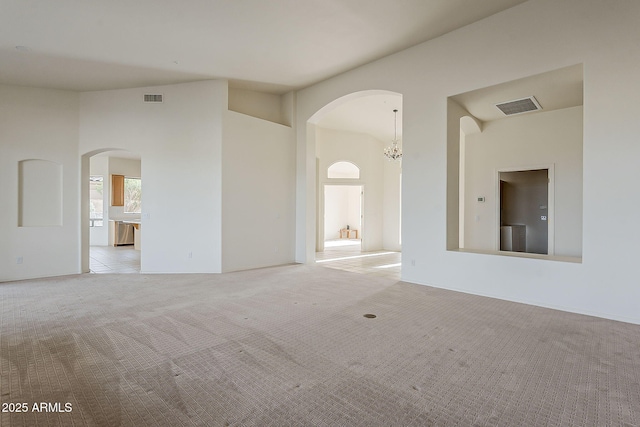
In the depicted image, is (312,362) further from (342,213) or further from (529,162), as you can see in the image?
(342,213)

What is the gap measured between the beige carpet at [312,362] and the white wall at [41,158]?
6.05ft

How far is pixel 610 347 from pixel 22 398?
184 inches

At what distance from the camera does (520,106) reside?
585 centimetres

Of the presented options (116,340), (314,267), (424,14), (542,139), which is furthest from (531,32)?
(116,340)

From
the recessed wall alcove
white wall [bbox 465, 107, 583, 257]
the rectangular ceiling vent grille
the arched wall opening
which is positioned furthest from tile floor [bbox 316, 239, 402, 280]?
the recessed wall alcove

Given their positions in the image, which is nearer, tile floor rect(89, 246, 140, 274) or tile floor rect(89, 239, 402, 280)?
tile floor rect(89, 239, 402, 280)

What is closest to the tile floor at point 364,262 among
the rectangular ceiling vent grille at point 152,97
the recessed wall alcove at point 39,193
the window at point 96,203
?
the rectangular ceiling vent grille at point 152,97

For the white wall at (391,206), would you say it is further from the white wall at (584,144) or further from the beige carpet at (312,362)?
the beige carpet at (312,362)

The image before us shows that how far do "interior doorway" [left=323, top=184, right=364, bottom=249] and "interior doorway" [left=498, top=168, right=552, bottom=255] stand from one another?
710 cm

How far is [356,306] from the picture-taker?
4.33 m

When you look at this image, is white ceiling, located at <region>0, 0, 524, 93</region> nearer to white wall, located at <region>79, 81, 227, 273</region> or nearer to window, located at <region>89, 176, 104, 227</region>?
white wall, located at <region>79, 81, 227, 273</region>

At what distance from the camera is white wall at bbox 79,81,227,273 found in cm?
661

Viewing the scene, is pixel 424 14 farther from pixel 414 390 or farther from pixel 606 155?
pixel 414 390

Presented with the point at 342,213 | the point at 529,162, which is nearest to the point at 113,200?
the point at 342,213
